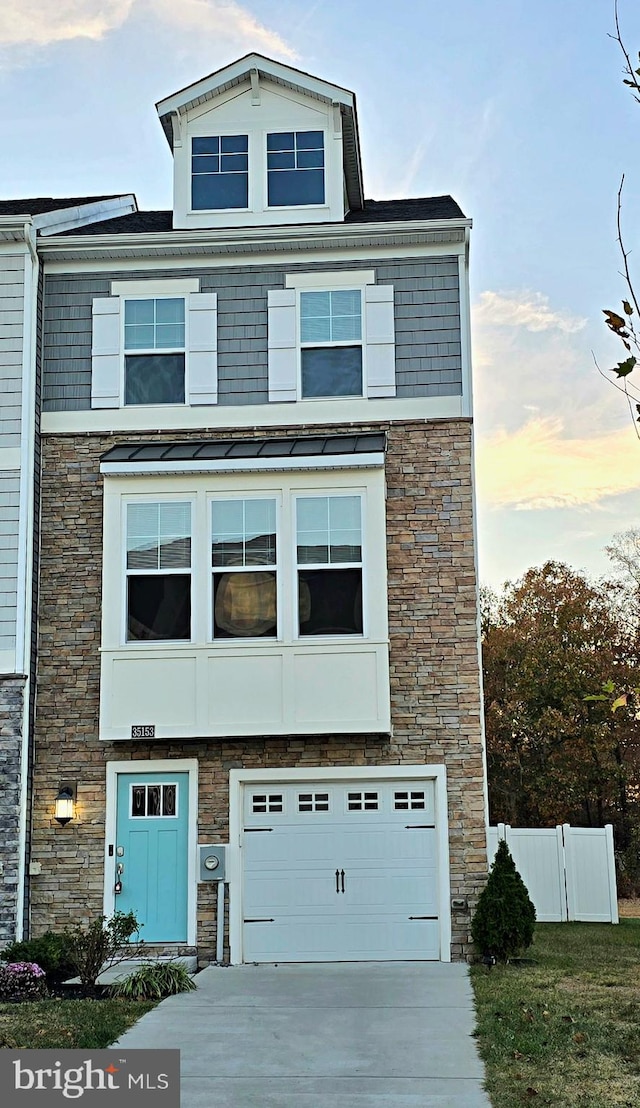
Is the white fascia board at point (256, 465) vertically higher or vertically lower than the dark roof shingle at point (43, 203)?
lower

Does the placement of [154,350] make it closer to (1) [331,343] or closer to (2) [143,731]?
(1) [331,343]

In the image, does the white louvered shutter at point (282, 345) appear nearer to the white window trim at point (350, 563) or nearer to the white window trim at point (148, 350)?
the white window trim at point (148, 350)

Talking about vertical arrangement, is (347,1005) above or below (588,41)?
below

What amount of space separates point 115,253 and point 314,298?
253 cm

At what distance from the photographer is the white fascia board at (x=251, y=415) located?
14320 mm

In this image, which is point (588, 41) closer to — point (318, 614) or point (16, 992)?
point (318, 614)

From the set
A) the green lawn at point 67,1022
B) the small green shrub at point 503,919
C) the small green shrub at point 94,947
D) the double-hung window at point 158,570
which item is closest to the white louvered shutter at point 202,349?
the double-hung window at point 158,570

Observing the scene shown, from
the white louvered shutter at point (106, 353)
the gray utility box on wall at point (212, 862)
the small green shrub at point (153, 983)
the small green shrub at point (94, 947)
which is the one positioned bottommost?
the small green shrub at point (153, 983)

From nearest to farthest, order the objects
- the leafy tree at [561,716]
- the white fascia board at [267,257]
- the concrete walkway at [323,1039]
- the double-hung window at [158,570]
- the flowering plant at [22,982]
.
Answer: the concrete walkway at [323,1039], the flowering plant at [22,982], the double-hung window at [158,570], the white fascia board at [267,257], the leafy tree at [561,716]

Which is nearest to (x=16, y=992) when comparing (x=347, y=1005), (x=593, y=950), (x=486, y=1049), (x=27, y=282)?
(x=347, y=1005)

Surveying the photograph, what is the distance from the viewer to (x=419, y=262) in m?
14.6

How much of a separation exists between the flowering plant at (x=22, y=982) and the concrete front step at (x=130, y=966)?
0.78 metres

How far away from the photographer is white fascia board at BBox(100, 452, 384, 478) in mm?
13727

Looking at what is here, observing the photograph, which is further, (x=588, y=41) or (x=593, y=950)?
(x=593, y=950)
